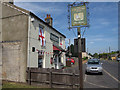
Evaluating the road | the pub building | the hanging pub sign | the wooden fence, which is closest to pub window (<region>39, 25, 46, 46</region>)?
the pub building

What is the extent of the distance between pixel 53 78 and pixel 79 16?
4.27 m

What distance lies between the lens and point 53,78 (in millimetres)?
7414

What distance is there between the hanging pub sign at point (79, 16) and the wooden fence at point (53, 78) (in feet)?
10.2

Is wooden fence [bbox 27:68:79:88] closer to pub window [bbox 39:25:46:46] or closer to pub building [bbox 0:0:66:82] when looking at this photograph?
pub building [bbox 0:0:66:82]

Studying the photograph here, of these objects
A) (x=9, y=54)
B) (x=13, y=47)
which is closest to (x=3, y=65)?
(x=9, y=54)

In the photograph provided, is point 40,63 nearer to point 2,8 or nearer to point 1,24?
point 1,24

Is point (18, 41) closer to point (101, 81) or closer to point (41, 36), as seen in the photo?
point (41, 36)

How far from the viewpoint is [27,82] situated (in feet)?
27.0

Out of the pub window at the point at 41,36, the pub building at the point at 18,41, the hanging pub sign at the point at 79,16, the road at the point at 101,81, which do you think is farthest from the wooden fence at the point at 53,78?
the pub window at the point at 41,36

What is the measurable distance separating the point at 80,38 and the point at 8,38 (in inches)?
249

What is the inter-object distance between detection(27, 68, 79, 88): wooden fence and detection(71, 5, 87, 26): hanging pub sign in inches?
122

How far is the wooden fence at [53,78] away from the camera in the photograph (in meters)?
6.84

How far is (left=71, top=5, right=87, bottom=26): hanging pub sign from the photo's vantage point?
6.39 meters

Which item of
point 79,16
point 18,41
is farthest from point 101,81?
point 18,41
